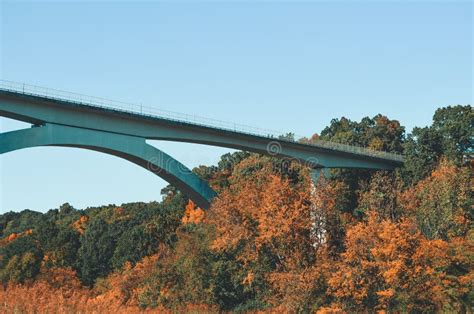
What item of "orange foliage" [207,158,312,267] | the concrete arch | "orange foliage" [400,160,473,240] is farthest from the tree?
"orange foliage" [400,160,473,240]

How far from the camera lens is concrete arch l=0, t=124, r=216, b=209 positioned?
3219 cm

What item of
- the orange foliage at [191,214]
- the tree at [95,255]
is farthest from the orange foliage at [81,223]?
the orange foliage at [191,214]

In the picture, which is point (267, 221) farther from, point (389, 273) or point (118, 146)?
point (118, 146)

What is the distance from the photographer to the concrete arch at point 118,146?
3219 centimetres

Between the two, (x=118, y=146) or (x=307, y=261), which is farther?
(x=118, y=146)

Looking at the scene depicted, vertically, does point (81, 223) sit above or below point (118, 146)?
below

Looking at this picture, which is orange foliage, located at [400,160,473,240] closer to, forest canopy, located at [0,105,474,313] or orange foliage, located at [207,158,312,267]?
forest canopy, located at [0,105,474,313]

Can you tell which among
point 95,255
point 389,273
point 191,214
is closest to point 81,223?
point 95,255

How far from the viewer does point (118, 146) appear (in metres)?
36.7

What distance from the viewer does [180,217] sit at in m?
59.0

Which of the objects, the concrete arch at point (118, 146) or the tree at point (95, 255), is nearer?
the concrete arch at point (118, 146)

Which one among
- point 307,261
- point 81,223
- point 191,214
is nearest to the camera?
point 307,261

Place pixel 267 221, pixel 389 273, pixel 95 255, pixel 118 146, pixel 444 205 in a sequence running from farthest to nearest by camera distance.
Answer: pixel 95 255 < pixel 444 205 < pixel 118 146 < pixel 267 221 < pixel 389 273

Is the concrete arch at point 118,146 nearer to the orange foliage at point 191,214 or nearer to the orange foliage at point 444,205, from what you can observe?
the orange foliage at point 191,214
